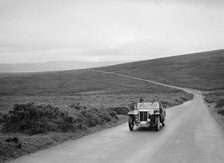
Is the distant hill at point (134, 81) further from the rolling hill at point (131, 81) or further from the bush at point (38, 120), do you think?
the bush at point (38, 120)

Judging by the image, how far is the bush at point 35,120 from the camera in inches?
741

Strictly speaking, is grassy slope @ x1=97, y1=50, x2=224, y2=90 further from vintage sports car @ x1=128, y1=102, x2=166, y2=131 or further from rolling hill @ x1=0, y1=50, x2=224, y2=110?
vintage sports car @ x1=128, y1=102, x2=166, y2=131

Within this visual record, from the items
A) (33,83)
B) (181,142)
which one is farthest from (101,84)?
(181,142)

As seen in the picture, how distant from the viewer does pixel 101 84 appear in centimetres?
A: 11581

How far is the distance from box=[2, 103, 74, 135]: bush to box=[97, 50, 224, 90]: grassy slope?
9333cm

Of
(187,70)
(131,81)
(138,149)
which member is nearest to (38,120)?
(138,149)

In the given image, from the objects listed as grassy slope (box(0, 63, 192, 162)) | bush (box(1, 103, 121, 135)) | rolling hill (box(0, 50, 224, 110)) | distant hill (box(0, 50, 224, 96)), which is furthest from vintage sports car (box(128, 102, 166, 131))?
distant hill (box(0, 50, 224, 96))

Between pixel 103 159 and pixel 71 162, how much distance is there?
1234 millimetres

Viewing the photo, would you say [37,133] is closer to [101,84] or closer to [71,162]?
[71,162]

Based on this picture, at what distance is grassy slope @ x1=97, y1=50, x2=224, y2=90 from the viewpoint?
12081 centimetres

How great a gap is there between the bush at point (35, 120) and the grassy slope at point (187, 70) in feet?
306

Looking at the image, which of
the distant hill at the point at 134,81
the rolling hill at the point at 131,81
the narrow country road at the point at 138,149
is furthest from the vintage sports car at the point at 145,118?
the distant hill at the point at 134,81

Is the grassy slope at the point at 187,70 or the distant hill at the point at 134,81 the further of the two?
the grassy slope at the point at 187,70

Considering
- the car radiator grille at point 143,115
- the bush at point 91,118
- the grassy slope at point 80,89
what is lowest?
the grassy slope at point 80,89
